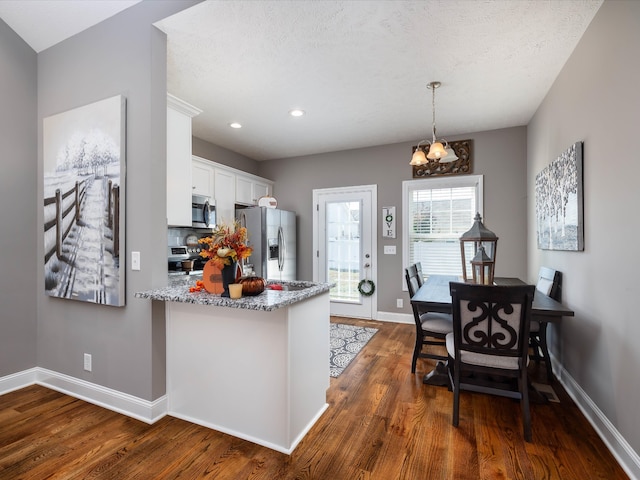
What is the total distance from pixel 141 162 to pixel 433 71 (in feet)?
8.00

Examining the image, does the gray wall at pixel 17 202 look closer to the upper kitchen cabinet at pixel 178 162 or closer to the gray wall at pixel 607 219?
the upper kitchen cabinet at pixel 178 162

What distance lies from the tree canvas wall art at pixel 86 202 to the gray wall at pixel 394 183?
3274mm

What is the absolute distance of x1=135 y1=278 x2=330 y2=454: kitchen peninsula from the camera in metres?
1.78

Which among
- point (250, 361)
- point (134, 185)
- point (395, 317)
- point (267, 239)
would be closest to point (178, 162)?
point (134, 185)

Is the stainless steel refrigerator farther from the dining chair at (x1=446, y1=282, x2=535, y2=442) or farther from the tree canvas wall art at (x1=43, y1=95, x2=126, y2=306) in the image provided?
the dining chair at (x1=446, y1=282, x2=535, y2=442)

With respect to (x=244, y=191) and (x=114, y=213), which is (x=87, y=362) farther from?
(x=244, y=191)

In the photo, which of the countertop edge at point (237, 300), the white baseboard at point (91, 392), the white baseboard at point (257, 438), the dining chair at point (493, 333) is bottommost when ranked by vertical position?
the white baseboard at point (257, 438)

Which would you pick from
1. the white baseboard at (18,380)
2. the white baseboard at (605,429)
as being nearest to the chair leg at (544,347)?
the white baseboard at (605,429)

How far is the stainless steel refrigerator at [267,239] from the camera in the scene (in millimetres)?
4355

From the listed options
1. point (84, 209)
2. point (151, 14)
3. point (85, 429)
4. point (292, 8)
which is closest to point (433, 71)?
point (292, 8)

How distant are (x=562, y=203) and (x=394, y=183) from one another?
7.53 ft

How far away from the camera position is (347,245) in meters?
4.98

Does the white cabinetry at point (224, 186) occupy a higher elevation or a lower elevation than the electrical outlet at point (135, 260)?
higher

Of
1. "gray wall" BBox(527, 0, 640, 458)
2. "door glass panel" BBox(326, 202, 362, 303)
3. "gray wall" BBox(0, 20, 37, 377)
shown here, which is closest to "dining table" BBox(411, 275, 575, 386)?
"gray wall" BBox(527, 0, 640, 458)
